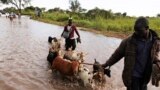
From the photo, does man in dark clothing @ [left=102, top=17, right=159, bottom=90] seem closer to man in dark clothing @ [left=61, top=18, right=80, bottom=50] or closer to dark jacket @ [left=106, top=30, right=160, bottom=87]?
dark jacket @ [left=106, top=30, right=160, bottom=87]

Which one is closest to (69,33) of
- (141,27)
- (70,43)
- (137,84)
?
(70,43)

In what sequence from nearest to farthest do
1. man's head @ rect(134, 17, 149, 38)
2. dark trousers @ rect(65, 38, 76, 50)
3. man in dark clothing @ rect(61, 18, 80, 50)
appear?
man's head @ rect(134, 17, 149, 38) → man in dark clothing @ rect(61, 18, 80, 50) → dark trousers @ rect(65, 38, 76, 50)

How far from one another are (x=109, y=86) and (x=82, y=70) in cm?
138

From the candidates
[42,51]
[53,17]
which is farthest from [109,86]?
[53,17]

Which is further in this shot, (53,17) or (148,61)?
(53,17)

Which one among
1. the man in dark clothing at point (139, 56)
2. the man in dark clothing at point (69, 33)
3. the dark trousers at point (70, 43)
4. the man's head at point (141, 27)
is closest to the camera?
the man's head at point (141, 27)

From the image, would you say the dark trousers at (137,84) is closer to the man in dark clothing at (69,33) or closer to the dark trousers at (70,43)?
the man in dark clothing at (69,33)

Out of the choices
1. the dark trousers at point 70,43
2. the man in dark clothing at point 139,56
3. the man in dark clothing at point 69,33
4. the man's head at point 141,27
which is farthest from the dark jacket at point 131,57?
the dark trousers at point 70,43

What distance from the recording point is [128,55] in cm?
537

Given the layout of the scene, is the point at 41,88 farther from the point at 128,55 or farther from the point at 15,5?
the point at 15,5

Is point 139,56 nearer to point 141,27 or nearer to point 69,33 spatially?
point 141,27

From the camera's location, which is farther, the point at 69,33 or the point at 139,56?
the point at 69,33

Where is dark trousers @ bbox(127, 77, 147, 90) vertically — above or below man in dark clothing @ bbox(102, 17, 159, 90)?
below

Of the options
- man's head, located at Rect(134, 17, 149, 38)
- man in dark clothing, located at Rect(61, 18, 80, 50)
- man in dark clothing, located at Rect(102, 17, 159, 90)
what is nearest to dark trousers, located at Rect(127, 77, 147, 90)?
man in dark clothing, located at Rect(102, 17, 159, 90)
